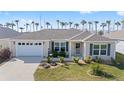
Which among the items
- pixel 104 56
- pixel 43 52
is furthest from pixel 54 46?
pixel 104 56

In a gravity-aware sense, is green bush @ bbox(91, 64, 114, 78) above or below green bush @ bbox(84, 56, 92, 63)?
below

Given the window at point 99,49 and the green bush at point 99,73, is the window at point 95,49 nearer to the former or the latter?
the window at point 99,49

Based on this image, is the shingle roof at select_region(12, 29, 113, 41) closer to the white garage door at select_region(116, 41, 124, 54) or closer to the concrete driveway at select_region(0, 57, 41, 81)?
the concrete driveway at select_region(0, 57, 41, 81)

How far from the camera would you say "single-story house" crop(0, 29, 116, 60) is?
24.3 meters

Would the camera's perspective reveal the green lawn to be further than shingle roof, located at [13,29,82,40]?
No

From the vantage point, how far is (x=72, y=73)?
1862cm

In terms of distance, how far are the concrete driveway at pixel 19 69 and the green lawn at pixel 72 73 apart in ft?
2.46

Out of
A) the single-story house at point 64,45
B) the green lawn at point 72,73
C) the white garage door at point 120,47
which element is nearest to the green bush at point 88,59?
the green lawn at point 72,73

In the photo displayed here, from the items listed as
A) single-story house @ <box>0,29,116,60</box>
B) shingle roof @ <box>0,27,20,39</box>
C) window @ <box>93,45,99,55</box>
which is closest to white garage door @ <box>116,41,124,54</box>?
single-story house @ <box>0,29,116,60</box>

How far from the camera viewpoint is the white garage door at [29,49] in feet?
84.4

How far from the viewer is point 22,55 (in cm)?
2578

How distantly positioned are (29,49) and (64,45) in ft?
13.2
